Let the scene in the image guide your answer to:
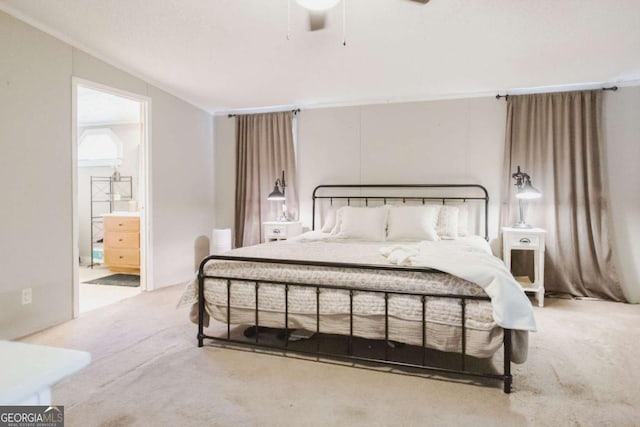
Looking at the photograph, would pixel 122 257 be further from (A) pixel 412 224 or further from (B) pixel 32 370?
(B) pixel 32 370

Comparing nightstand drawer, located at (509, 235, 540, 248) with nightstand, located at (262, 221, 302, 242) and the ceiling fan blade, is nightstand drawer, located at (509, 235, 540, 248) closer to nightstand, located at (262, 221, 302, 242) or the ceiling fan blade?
nightstand, located at (262, 221, 302, 242)

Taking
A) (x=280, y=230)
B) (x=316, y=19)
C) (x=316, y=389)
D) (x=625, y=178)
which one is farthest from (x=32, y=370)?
(x=625, y=178)

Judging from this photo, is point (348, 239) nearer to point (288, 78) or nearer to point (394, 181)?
point (394, 181)

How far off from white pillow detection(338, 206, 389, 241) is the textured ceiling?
1369 millimetres

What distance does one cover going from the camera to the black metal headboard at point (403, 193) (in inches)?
165

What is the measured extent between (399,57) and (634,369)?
110 inches

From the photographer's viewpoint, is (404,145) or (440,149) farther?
(404,145)

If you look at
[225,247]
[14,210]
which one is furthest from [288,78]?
[14,210]

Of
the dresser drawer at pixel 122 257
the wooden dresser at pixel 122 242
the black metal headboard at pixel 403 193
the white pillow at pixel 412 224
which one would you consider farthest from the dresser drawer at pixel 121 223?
the white pillow at pixel 412 224

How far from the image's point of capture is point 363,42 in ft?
9.79

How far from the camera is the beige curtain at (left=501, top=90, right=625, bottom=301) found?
12.3 ft

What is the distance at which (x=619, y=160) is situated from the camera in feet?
12.3

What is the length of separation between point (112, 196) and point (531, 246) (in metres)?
5.79

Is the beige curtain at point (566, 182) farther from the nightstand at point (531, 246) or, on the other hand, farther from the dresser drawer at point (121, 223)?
the dresser drawer at point (121, 223)
